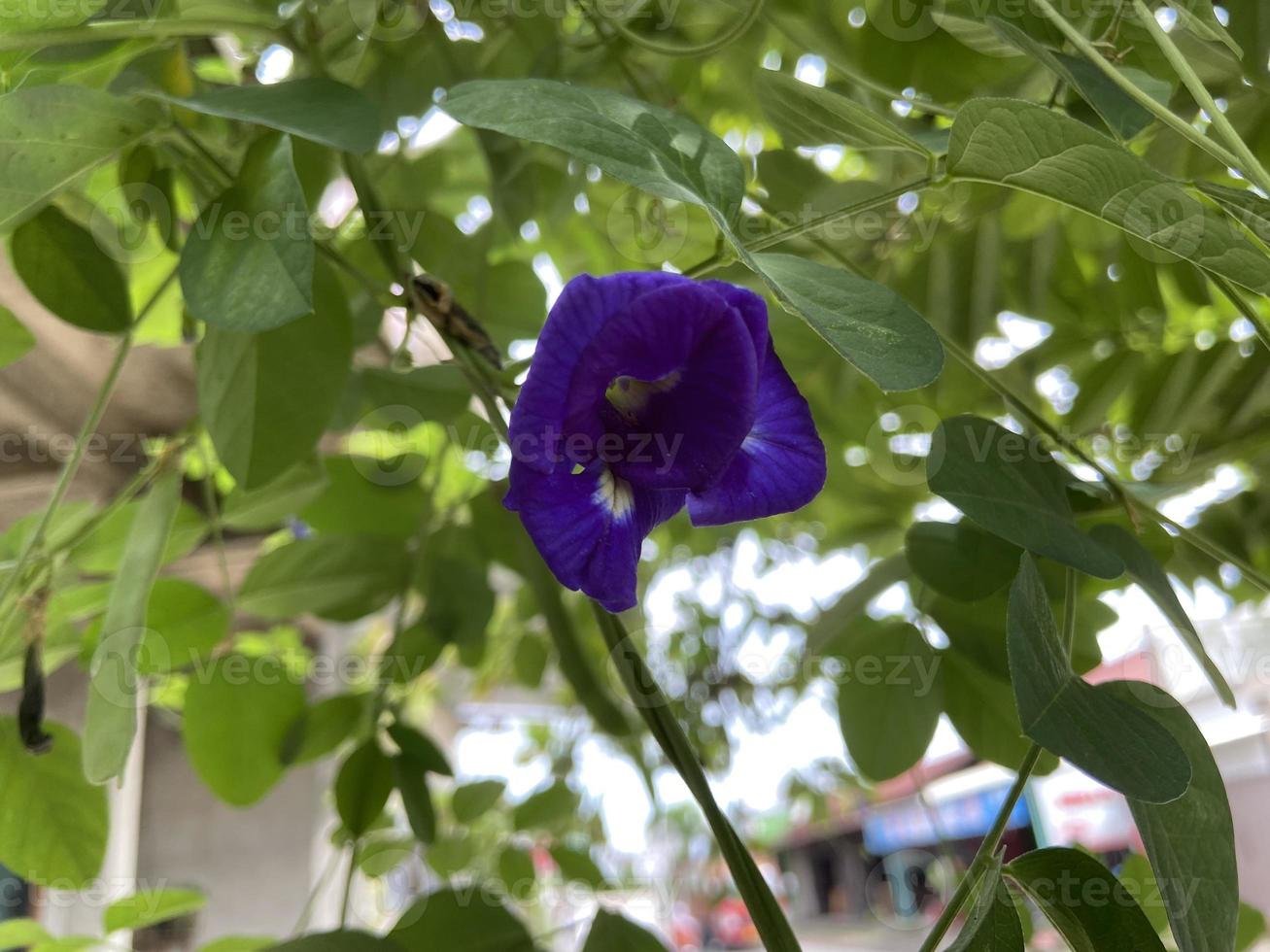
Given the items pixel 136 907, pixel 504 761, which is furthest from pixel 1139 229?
pixel 504 761

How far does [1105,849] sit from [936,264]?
1.46 ft

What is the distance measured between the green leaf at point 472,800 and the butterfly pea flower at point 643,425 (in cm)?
50

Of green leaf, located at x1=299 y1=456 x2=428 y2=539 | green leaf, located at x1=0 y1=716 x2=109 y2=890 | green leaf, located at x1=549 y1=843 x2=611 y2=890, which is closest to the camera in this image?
green leaf, located at x1=0 y1=716 x2=109 y2=890

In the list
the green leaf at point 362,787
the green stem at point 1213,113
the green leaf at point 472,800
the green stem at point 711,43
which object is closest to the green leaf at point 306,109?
the green stem at point 711,43

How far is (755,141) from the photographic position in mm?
831

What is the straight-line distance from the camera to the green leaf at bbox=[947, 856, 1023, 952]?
245 mm

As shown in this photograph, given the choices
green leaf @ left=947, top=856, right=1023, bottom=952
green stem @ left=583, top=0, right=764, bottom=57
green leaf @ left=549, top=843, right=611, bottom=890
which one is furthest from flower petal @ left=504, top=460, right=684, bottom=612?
green leaf @ left=549, top=843, right=611, bottom=890

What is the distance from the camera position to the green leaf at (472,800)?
720mm

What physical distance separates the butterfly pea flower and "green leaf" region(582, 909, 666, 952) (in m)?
0.20

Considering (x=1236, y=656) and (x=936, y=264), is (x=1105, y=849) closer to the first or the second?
(x=1236, y=656)

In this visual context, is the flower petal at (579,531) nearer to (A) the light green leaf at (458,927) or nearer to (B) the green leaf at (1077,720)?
(B) the green leaf at (1077,720)

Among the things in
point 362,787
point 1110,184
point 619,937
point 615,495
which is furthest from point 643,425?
point 362,787

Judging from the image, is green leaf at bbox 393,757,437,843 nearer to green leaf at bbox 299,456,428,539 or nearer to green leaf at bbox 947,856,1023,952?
green leaf at bbox 299,456,428,539

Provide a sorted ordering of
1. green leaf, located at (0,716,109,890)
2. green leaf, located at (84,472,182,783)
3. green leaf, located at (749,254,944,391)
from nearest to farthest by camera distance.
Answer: green leaf, located at (749,254,944,391), green leaf, located at (84,472,182,783), green leaf, located at (0,716,109,890)
